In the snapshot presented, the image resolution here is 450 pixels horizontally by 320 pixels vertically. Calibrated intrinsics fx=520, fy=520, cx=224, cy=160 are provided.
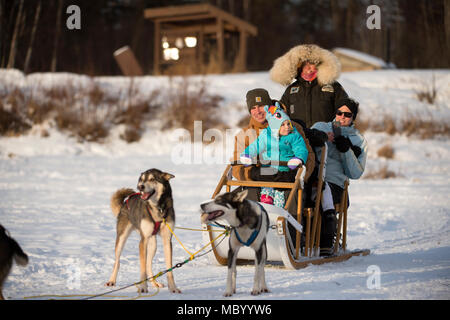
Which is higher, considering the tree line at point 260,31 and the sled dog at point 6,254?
the tree line at point 260,31

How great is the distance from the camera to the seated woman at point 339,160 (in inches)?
194

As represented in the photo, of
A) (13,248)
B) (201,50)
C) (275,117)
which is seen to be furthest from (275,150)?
(201,50)

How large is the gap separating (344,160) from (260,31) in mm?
28021

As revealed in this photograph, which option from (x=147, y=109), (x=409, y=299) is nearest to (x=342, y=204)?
(x=409, y=299)

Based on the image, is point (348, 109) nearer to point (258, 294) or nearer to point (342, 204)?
point (342, 204)

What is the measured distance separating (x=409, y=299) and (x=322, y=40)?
31.4 metres

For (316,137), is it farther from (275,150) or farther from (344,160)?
(344,160)

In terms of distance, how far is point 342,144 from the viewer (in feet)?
16.1

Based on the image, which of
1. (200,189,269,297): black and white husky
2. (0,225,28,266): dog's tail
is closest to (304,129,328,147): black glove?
(200,189,269,297): black and white husky

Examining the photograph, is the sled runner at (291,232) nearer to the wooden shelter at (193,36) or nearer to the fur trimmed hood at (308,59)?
the fur trimmed hood at (308,59)

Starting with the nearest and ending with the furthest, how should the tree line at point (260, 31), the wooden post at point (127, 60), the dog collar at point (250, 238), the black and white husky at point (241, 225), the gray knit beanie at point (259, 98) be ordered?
1. the black and white husky at point (241, 225)
2. the dog collar at point (250, 238)
3. the gray knit beanie at point (259, 98)
4. the wooden post at point (127, 60)
5. the tree line at point (260, 31)

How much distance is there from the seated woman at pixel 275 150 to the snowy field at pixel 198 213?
709 mm

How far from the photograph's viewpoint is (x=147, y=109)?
14891mm

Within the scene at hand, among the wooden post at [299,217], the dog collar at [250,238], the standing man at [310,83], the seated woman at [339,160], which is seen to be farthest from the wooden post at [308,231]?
the standing man at [310,83]
